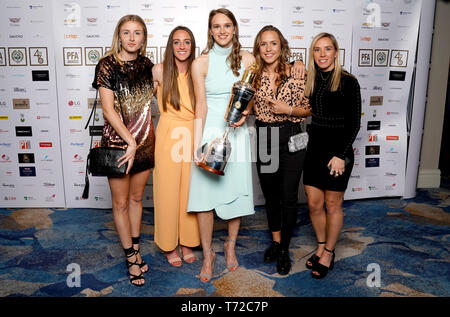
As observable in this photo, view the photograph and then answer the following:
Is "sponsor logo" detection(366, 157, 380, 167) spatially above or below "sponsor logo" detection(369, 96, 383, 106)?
below

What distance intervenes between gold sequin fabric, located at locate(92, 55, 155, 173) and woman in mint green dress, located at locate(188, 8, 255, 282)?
1.10ft

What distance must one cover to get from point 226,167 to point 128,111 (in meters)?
0.76

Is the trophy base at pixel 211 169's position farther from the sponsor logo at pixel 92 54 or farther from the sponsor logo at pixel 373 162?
the sponsor logo at pixel 373 162

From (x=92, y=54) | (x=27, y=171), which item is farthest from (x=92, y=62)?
(x=27, y=171)

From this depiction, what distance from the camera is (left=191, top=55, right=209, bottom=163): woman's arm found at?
94.0 inches

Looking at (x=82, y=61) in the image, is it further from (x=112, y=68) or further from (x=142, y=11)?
(x=112, y=68)

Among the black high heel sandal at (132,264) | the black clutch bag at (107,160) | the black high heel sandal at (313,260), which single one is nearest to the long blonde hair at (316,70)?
the black high heel sandal at (313,260)

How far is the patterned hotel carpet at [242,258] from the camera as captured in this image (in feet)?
8.22

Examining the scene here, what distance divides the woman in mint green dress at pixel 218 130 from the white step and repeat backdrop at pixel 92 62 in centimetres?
175

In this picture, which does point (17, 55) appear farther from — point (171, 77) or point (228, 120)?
point (228, 120)

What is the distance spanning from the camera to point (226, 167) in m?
2.56

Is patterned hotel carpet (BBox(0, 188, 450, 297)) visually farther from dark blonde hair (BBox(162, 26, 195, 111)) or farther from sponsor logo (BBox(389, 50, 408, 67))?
sponsor logo (BBox(389, 50, 408, 67))

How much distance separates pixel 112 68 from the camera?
2.33 metres

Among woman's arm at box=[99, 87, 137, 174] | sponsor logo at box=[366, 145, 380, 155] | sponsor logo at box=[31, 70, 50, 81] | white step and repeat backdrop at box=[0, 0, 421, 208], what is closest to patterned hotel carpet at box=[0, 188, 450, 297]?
white step and repeat backdrop at box=[0, 0, 421, 208]
